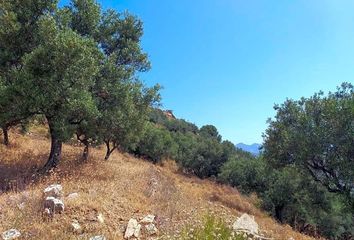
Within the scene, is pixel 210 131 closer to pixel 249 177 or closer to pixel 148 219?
pixel 249 177

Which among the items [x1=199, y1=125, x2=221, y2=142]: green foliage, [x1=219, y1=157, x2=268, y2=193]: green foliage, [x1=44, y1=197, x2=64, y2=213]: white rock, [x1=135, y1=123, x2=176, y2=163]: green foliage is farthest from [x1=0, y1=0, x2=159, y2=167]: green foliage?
[x1=199, y1=125, x2=221, y2=142]: green foliage

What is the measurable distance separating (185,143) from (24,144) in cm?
5059

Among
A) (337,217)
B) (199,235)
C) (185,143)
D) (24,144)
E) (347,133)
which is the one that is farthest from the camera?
(185,143)

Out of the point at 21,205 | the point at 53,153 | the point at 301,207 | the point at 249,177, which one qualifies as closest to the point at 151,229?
the point at 21,205

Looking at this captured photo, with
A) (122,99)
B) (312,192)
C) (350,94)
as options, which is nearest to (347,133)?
(350,94)

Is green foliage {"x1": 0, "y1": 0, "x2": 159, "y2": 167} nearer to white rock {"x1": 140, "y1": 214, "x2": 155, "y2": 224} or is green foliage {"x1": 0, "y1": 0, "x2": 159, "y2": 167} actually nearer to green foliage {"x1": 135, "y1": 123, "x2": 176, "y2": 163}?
white rock {"x1": 140, "y1": 214, "x2": 155, "y2": 224}

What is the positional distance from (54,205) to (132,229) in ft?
8.08

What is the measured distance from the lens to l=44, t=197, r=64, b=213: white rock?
9.86m

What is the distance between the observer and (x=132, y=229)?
31.7 feet

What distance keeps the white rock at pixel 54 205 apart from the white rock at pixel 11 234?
148 cm

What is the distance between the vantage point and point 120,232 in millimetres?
9586

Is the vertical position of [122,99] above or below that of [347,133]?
below

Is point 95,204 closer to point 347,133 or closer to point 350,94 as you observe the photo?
point 347,133

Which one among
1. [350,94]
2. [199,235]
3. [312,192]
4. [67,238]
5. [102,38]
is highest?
[350,94]
